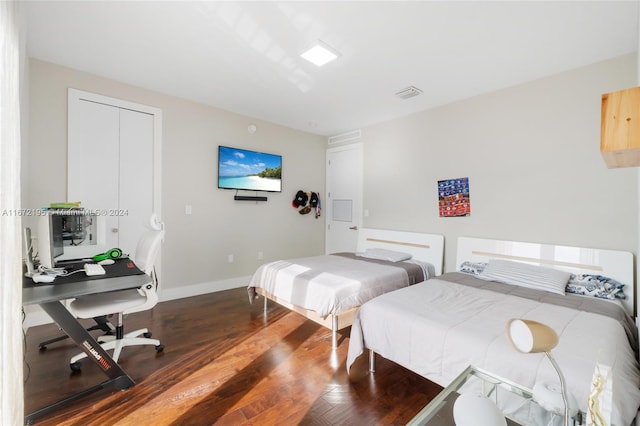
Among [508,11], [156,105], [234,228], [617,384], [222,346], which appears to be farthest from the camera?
[234,228]

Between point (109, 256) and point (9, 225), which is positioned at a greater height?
point (9, 225)

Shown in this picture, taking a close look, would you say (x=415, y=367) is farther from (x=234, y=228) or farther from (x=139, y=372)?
(x=234, y=228)

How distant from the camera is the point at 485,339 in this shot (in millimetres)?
1570

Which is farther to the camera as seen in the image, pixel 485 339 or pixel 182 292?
pixel 182 292

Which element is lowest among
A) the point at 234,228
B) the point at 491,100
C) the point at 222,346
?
the point at 222,346

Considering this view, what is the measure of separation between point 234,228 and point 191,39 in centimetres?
255

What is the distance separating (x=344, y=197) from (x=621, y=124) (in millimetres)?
4362

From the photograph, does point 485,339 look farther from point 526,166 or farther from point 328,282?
point 526,166

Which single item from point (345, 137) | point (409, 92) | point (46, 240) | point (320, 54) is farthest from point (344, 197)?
point (46, 240)

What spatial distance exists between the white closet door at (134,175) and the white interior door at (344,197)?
2.94 m

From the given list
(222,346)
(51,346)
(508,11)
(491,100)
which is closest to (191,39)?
(508,11)

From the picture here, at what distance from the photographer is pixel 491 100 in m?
3.24

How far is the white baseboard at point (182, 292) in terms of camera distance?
279 centimetres

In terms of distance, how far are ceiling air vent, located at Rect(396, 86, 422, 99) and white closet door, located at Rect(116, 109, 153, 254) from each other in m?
3.06
